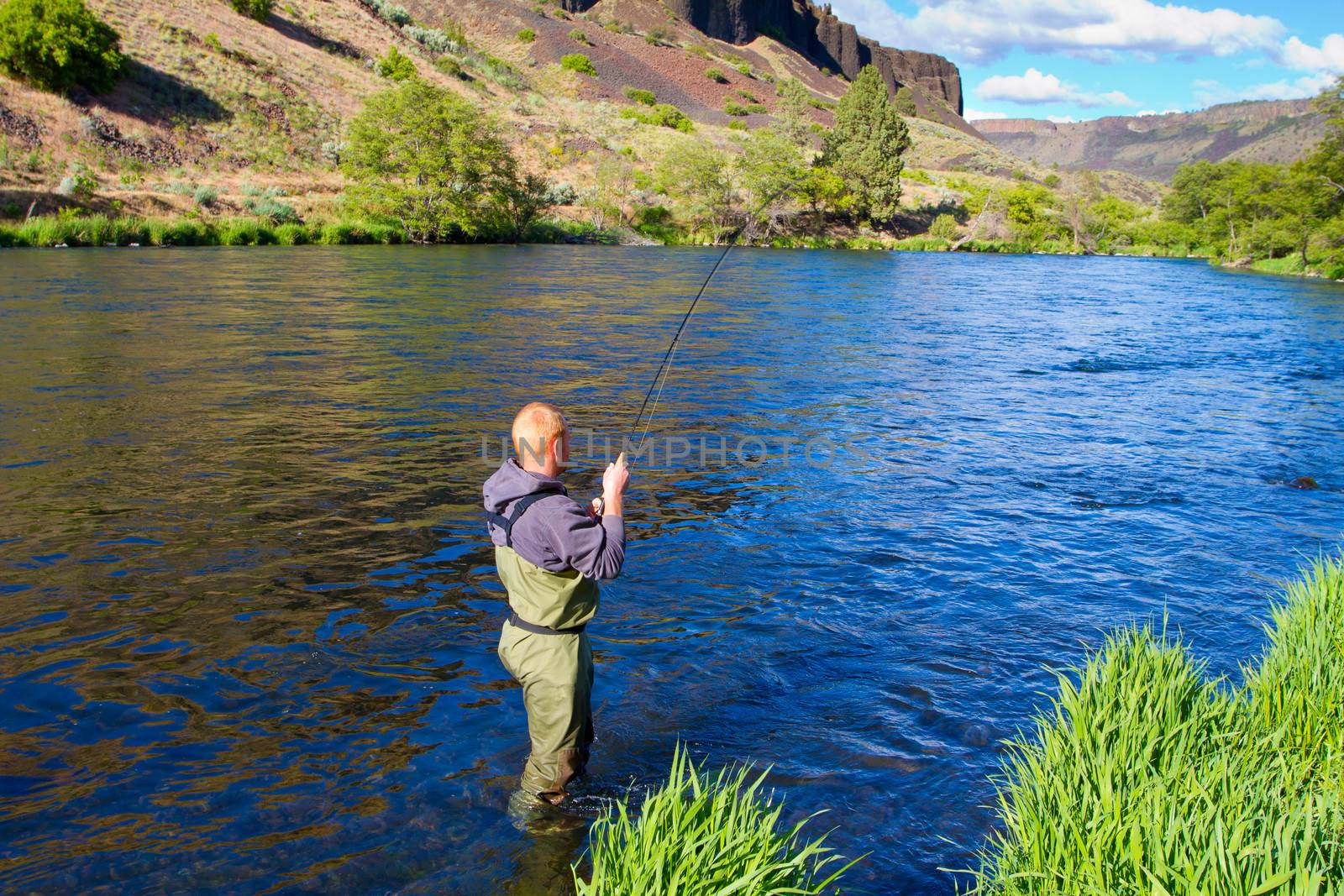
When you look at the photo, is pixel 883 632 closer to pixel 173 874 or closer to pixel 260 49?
pixel 173 874

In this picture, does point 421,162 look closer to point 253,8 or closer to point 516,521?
point 253,8

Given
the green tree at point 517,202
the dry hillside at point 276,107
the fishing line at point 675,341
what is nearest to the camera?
the fishing line at point 675,341

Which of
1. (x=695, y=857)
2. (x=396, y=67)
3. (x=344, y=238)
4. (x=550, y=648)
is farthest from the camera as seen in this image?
(x=396, y=67)

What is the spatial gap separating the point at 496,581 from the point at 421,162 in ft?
130

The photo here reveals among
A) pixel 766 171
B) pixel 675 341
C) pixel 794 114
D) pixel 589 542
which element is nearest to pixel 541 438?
pixel 589 542

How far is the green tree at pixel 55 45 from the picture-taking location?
40.6 metres

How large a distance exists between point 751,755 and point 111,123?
160 ft

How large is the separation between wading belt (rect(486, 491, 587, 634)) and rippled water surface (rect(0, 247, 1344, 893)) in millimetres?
946

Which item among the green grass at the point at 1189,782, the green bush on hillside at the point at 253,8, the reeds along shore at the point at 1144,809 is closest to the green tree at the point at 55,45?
the green bush on hillside at the point at 253,8

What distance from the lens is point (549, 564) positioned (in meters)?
3.70

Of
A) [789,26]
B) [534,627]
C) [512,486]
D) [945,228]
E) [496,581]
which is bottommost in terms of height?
[496,581]

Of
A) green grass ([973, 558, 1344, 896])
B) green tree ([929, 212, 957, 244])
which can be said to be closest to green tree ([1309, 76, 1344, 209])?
green tree ([929, 212, 957, 244])

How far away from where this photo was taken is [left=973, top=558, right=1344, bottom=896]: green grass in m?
2.58

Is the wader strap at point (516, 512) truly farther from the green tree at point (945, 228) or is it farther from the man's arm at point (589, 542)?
the green tree at point (945, 228)
